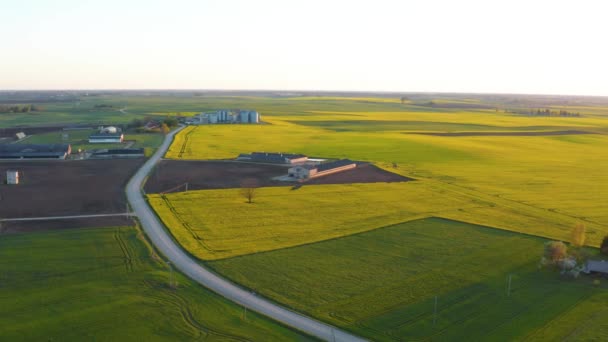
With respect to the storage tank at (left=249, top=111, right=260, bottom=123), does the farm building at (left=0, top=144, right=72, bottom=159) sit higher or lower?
lower

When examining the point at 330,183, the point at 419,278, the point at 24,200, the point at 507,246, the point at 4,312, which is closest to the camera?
the point at 4,312

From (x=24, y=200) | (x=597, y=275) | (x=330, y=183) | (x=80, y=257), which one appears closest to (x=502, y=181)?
(x=330, y=183)

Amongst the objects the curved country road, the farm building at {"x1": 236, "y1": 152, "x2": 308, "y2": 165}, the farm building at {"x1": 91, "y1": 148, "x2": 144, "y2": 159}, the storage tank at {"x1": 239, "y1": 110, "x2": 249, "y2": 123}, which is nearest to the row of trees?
the curved country road

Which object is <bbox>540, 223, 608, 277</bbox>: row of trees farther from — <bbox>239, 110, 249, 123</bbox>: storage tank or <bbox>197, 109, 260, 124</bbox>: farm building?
<bbox>239, 110, 249, 123</bbox>: storage tank

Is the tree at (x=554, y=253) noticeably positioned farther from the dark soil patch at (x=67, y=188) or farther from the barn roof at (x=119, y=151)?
the barn roof at (x=119, y=151)

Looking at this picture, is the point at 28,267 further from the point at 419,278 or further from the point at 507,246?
the point at 507,246

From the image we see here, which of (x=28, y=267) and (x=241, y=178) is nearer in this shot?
(x=28, y=267)

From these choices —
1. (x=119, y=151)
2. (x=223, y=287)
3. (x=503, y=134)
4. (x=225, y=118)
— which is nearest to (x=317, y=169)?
(x=119, y=151)
